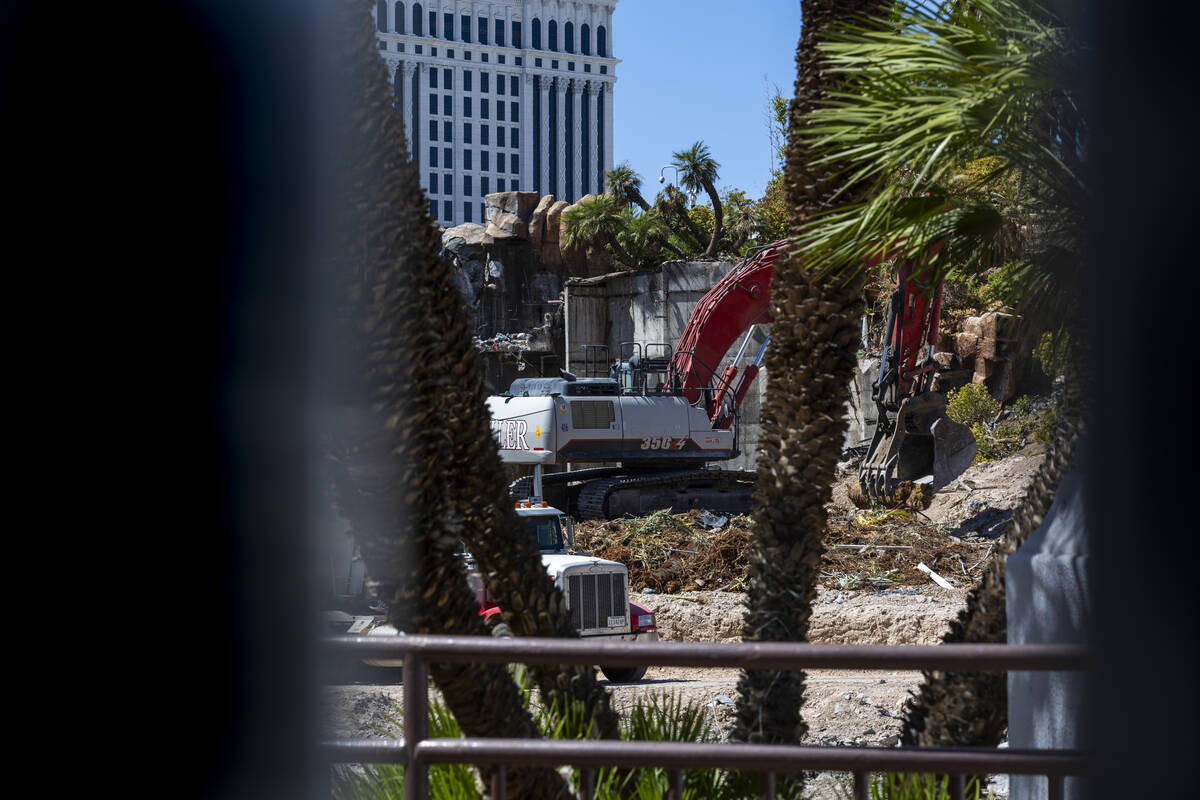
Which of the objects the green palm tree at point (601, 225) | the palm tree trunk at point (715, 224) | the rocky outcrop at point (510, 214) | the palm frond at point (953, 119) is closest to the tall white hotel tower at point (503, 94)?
the rocky outcrop at point (510, 214)

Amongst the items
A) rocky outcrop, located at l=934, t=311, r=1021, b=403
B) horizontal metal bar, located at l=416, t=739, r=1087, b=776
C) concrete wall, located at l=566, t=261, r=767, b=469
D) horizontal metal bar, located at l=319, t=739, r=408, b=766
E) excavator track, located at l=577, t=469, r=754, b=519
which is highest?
concrete wall, located at l=566, t=261, r=767, b=469

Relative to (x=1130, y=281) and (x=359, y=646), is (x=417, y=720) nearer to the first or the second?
(x=359, y=646)

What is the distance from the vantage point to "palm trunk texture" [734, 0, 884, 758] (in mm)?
5574

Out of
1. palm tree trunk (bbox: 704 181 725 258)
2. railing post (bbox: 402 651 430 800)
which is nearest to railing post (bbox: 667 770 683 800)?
railing post (bbox: 402 651 430 800)

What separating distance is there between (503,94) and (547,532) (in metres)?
106

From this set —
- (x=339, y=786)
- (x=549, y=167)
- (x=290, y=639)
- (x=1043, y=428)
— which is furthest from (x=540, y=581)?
(x=549, y=167)

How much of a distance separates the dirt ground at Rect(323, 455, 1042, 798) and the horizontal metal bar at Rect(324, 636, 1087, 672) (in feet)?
1.22

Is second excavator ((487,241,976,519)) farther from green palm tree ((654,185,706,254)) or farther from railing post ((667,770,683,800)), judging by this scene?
green palm tree ((654,185,706,254))

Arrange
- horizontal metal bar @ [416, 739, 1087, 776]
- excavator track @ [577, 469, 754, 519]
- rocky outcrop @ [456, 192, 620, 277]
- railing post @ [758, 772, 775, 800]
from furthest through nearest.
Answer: rocky outcrop @ [456, 192, 620, 277], excavator track @ [577, 469, 754, 519], railing post @ [758, 772, 775, 800], horizontal metal bar @ [416, 739, 1087, 776]

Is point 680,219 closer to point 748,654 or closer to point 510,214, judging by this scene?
point 510,214

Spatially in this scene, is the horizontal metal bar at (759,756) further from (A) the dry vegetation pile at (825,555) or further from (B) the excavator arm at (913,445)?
(B) the excavator arm at (913,445)

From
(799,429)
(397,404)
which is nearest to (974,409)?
(799,429)

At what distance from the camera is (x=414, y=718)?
304cm

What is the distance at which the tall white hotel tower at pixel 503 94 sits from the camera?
109250 millimetres
